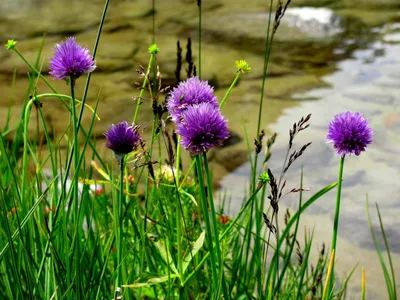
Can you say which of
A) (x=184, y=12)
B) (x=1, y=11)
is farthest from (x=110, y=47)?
(x=1, y=11)

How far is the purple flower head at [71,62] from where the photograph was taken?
3.56 feet

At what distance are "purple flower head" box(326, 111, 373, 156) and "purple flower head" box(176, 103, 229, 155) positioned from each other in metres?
0.25

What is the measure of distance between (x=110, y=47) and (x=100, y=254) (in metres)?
4.22

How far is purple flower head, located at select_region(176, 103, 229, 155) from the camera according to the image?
1010 millimetres

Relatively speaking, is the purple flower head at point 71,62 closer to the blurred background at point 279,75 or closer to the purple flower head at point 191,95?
the purple flower head at point 191,95

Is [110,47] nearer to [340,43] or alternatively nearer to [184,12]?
[184,12]

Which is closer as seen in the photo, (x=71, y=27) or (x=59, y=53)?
(x=59, y=53)

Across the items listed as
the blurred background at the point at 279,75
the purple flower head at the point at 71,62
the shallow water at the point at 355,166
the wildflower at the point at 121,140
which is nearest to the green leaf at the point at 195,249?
the wildflower at the point at 121,140

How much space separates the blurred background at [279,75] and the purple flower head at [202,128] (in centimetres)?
89

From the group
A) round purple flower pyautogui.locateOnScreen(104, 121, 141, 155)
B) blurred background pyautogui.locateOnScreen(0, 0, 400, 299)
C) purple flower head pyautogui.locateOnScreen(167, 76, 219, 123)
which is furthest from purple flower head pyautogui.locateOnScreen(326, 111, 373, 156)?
blurred background pyautogui.locateOnScreen(0, 0, 400, 299)

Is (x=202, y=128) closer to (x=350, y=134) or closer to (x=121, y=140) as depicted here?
(x=121, y=140)

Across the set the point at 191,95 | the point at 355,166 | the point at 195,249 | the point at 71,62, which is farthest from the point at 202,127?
the point at 355,166

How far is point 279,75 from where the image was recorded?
4.91 metres

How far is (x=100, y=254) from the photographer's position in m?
1.69
